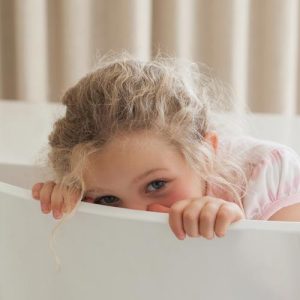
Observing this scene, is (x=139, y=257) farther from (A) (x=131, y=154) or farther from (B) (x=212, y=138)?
(B) (x=212, y=138)

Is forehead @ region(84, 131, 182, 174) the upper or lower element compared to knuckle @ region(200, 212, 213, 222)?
upper

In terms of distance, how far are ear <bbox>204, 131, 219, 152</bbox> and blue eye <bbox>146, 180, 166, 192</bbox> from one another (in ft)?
0.32

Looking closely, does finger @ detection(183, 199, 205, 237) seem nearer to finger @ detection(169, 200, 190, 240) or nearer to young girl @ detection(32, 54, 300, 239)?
finger @ detection(169, 200, 190, 240)

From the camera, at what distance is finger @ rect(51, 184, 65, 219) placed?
0.58 m

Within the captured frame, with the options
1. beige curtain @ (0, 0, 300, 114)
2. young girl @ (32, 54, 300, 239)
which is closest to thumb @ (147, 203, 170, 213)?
young girl @ (32, 54, 300, 239)

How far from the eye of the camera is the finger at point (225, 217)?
524mm

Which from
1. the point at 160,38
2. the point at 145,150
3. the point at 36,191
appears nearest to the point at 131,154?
the point at 145,150

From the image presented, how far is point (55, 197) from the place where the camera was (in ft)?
2.05

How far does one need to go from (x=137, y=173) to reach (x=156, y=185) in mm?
35

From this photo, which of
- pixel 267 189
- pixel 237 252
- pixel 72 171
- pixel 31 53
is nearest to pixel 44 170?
pixel 72 171

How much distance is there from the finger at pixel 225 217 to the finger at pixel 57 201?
0.14 meters

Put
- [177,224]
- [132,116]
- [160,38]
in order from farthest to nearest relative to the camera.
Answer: [160,38] → [132,116] → [177,224]

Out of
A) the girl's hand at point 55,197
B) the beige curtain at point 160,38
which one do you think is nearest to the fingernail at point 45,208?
the girl's hand at point 55,197

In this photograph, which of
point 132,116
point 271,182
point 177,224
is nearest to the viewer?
point 177,224
